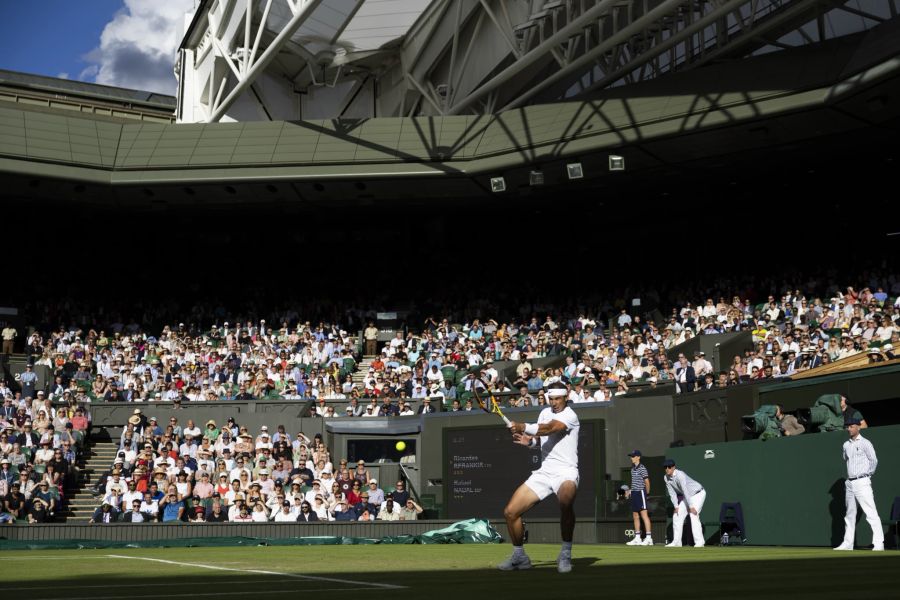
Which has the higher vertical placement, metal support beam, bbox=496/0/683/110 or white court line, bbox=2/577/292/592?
metal support beam, bbox=496/0/683/110

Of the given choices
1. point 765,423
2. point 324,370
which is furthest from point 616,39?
point 765,423

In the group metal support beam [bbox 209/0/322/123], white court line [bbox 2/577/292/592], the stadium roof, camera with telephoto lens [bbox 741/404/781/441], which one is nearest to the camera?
white court line [bbox 2/577/292/592]

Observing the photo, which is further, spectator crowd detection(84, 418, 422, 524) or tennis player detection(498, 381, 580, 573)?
spectator crowd detection(84, 418, 422, 524)

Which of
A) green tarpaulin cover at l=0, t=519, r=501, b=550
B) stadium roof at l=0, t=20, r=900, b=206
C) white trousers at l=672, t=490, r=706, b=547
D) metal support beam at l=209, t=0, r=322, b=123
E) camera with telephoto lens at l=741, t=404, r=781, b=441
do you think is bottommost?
green tarpaulin cover at l=0, t=519, r=501, b=550

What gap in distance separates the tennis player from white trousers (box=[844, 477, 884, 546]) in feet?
19.3

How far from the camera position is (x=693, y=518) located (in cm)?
1781

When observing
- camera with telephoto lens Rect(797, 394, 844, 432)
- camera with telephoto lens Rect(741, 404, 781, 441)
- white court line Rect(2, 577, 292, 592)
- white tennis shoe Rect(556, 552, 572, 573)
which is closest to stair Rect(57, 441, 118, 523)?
camera with telephoto lens Rect(741, 404, 781, 441)

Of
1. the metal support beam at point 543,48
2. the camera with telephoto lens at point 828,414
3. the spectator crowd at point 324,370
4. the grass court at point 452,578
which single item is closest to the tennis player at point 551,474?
the grass court at point 452,578

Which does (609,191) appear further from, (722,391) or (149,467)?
(149,467)

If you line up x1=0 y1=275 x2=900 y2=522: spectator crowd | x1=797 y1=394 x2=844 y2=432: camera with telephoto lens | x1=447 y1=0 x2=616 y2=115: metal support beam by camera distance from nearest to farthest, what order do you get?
x1=797 y1=394 x2=844 y2=432: camera with telephoto lens → x1=0 y1=275 x2=900 y2=522: spectator crowd → x1=447 y1=0 x2=616 y2=115: metal support beam

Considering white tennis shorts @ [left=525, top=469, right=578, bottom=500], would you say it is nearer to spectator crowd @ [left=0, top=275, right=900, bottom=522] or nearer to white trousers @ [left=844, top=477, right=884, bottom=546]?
white trousers @ [left=844, top=477, right=884, bottom=546]

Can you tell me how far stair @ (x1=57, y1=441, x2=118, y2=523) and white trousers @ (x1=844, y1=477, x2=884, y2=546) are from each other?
19.4 m

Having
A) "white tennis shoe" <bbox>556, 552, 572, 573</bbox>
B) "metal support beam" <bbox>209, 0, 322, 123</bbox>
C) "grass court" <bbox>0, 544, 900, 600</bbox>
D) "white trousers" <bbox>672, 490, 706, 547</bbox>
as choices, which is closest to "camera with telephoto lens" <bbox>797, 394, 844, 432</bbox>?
"white trousers" <bbox>672, 490, 706, 547</bbox>

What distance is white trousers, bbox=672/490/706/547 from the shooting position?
17.8 meters
